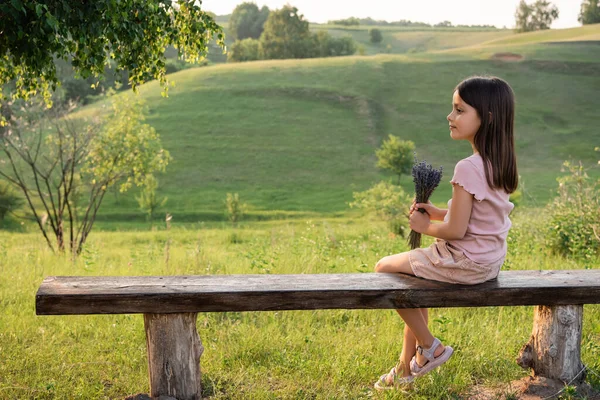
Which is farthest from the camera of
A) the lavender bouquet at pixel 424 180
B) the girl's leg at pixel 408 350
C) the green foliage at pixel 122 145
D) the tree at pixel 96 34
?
the green foliage at pixel 122 145

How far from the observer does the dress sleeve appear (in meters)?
3.88

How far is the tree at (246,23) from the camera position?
91875 mm

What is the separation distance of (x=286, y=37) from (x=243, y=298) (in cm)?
6711

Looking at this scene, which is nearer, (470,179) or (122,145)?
(470,179)

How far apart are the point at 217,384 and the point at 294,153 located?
33.5m

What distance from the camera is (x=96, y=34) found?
4840 millimetres

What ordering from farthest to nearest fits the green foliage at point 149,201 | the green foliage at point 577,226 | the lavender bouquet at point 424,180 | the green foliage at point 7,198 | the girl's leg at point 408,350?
the green foliage at point 7,198 → the green foliage at point 149,201 → the green foliage at point 577,226 → the girl's leg at point 408,350 → the lavender bouquet at point 424,180

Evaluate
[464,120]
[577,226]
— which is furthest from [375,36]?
[464,120]

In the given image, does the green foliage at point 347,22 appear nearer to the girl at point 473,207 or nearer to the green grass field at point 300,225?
the green grass field at point 300,225

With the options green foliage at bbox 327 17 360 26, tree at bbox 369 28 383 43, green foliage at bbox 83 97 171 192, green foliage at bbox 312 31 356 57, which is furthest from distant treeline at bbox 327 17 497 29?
green foliage at bbox 83 97 171 192

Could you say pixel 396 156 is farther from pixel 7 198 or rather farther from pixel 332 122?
pixel 7 198

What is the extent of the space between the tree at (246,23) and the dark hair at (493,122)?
9074 cm

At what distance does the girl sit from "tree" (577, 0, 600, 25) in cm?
7924

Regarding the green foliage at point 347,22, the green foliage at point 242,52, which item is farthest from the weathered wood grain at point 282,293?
the green foliage at point 347,22
